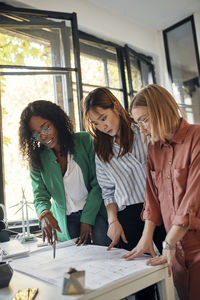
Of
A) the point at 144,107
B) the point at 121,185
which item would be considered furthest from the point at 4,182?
the point at 144,107

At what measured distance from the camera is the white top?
1511 mm

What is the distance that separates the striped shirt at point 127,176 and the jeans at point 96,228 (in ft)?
0.55

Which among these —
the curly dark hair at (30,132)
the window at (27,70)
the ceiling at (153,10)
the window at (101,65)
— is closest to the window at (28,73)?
the window at (27,70)

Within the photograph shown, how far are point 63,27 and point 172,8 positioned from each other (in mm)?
1877

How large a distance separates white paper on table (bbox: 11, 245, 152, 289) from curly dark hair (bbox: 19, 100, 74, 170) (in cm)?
55

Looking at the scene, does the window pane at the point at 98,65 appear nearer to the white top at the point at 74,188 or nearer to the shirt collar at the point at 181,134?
the white top at the point at 74,188

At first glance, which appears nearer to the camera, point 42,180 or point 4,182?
point 42,180

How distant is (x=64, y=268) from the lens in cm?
98

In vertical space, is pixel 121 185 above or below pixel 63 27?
below

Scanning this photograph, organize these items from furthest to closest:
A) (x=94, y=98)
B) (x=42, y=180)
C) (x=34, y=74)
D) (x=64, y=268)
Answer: (x=34, y=74), (x=42, y=180), (x=94, y=98), (x=64, y=268)

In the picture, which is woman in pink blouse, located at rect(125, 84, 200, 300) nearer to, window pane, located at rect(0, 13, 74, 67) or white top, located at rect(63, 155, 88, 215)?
white top, located at rect(63, 155, 88, 215)

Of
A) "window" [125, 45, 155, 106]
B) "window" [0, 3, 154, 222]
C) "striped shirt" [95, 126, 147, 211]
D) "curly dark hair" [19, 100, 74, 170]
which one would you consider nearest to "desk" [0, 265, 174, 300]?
"striped shirt" [95, 126, 147, 211]

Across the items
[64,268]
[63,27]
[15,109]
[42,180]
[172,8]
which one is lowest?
[64,268]

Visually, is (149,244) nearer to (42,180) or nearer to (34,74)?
(42,180)
